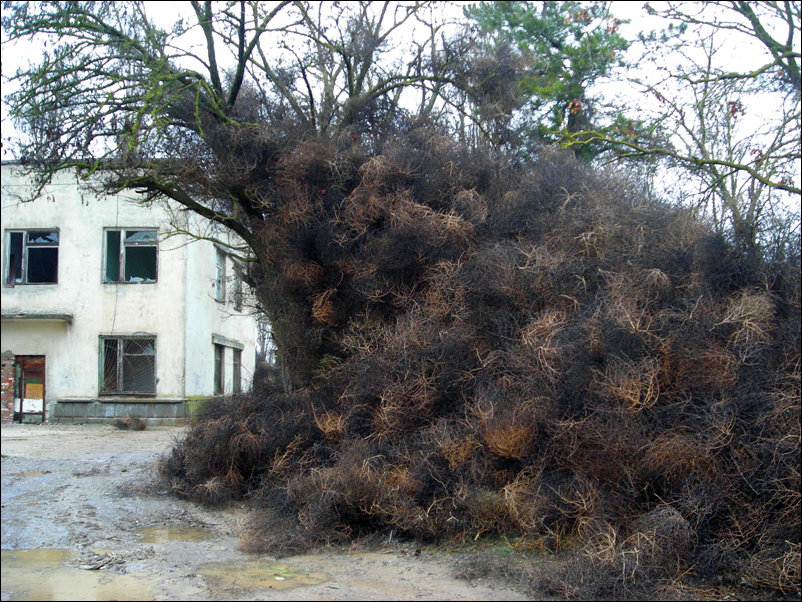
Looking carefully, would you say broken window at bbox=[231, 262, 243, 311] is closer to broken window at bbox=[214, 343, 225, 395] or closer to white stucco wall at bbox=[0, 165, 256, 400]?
white stucco wall at bbox=[0, 165, 256, 400]

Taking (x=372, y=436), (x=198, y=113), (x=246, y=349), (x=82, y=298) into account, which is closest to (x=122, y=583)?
(x=372, y=436)

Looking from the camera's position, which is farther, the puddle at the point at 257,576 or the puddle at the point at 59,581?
the puddle at the point at 257,576

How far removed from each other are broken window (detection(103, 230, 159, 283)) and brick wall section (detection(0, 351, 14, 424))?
11.7ft

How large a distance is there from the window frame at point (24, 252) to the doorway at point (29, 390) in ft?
6.97

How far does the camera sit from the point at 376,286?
29.5ft

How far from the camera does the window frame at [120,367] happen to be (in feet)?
63.6

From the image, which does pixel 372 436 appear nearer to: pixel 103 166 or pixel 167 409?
pixel 103 166

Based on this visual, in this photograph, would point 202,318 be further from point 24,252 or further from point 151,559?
point 151,559

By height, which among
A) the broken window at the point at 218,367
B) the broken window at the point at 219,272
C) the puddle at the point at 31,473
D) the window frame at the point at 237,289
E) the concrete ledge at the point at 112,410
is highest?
the broken window at the point at 219,272

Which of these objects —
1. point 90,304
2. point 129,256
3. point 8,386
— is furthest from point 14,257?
point 8,386

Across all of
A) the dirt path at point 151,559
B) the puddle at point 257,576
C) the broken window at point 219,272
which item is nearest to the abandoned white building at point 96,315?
the broken window at point 219,272

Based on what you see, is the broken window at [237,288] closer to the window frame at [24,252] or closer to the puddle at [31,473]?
the puddle at [31,473]

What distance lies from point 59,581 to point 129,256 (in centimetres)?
1538

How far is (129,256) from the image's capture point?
1964 centimetres
